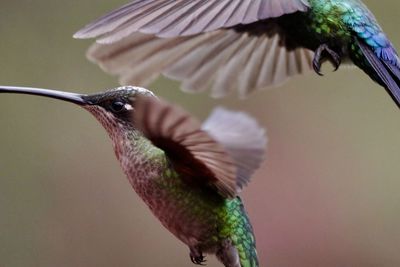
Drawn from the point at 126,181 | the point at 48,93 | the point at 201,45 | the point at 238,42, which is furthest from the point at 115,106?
the point at 126,181

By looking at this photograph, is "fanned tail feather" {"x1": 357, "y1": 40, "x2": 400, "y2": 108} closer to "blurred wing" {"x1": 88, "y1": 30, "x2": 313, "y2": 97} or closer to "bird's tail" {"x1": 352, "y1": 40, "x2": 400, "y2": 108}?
"bird's tail" {"x1": 352, "y1": 40, "x2": 400, "y2": 108}

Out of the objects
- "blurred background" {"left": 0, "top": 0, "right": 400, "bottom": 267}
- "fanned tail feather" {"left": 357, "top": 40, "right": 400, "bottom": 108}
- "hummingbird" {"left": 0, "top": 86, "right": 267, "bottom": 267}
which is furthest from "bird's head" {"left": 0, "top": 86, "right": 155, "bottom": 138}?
"blurred background" {"left": 0, "top": 0, "right": 400, "bottom": 267}

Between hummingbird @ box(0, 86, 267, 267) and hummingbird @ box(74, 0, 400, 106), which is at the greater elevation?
hummingbird @ box(74, 0, 400, 106)

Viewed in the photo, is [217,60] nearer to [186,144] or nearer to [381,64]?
[381,64]

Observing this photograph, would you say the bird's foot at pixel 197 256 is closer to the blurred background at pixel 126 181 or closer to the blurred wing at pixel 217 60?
the blurred wing at pixel 217 60

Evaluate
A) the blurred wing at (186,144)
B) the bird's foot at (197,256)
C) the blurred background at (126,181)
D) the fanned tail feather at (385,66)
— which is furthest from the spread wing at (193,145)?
the blurred background at (126,181)

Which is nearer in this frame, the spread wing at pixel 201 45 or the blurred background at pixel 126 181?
the spread wing at pixel 201 45
